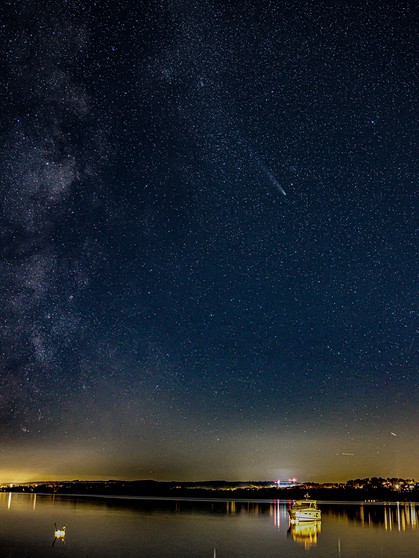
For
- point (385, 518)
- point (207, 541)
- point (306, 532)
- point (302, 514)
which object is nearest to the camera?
point (207, 541)

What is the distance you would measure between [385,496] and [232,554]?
173724mm

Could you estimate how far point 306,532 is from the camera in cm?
6094

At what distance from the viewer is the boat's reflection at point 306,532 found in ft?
166

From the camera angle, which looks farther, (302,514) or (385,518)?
(385,518)

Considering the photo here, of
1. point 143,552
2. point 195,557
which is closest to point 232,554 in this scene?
point 195,557

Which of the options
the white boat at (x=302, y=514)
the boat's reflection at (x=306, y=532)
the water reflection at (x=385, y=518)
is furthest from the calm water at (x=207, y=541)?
the white boat at (x=302, y=514)

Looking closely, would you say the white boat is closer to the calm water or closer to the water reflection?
the calm water

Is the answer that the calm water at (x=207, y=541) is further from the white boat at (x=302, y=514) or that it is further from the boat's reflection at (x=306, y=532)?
the white boat at (x=302, y=514)

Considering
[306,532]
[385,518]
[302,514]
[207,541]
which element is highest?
[207,541]

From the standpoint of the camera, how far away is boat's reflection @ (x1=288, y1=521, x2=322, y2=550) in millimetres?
50619

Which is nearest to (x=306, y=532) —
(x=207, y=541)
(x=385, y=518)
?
(x=207, y=541)

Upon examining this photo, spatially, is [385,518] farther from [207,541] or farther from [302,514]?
[207,541]

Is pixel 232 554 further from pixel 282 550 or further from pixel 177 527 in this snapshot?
pixel 177 527

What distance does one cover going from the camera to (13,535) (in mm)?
52125
